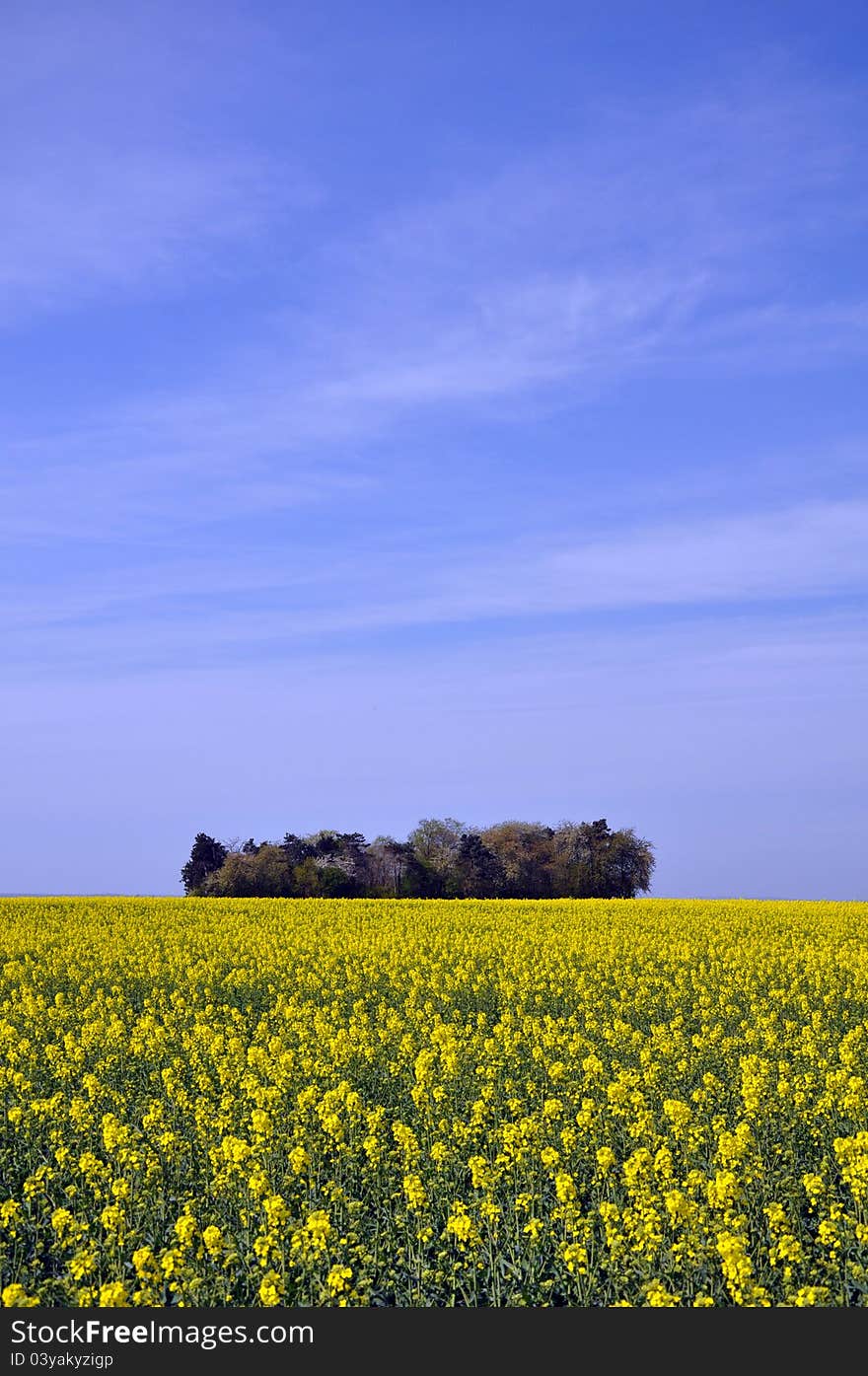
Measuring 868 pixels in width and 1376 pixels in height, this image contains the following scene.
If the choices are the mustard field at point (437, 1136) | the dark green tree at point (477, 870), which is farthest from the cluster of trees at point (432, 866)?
the mustard field at point (437, 1136)

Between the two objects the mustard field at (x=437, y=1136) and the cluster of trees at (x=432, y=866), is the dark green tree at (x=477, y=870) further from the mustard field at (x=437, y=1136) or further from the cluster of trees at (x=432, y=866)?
the mustard field at (x=437, y=1136)

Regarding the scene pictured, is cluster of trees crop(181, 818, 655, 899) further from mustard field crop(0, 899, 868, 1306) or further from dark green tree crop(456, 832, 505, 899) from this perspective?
mustard field crop(0, 899, 868, 1306)

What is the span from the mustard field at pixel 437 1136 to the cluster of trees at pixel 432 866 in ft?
136

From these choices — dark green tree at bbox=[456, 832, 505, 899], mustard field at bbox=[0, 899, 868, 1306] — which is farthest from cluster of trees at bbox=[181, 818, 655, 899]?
mustard field at bbox=[0, 899, 868, 1306]

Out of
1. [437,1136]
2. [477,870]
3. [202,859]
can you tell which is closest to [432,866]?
[477,870]

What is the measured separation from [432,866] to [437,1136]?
5555 cm

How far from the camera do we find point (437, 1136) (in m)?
12.0

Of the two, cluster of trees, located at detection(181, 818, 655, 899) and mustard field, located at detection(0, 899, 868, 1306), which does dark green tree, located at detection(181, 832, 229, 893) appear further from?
mustard field, located at detection(0, 899, 868, 1306)

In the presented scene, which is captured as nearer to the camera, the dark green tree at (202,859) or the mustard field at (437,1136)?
the mustard field at (437,1136)

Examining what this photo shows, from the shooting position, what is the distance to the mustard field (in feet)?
27.7

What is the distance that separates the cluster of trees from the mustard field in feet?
136

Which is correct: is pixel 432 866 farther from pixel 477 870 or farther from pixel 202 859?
pixel 202 859

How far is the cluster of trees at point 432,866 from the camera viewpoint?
64.8 metres

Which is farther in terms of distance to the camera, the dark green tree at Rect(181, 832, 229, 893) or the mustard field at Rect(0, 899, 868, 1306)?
the dark green tree at Rect(181, 832, 229, 893)
